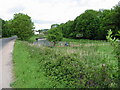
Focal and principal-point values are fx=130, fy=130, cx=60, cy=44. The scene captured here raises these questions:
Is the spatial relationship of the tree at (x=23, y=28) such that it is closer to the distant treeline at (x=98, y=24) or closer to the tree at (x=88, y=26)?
the distant treeline at (x=98, y=24)

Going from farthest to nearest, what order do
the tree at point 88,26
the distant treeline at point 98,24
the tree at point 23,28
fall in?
the tree at point 88,26, the distant treeline at point 98,24, the tree at point 23,28

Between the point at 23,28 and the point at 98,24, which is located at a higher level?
the point at 98,24

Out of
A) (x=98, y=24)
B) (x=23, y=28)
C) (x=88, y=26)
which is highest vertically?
(x=98, y=24)

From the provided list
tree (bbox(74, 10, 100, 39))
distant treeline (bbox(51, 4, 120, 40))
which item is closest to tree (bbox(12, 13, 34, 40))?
distant treeline (bbox(51, 4, 120, 40))

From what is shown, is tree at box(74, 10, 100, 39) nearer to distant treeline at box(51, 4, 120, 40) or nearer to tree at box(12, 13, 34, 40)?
distant treeline at box(51, 4, 120, 40)

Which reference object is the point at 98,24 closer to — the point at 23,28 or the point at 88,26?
the point at 88,26

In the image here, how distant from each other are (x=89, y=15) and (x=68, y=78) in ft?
154

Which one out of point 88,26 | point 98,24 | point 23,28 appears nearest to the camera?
point 23,28

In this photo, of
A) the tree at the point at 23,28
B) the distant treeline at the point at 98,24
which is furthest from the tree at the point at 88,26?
the tree at the point at 23,28

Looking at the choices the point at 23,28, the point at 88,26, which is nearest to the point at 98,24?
the point at 88,26

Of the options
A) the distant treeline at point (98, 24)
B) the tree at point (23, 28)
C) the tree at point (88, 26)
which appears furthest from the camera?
the tree at point (88, 26)

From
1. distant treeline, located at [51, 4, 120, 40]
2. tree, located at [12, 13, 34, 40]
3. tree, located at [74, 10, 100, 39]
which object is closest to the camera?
tree, located at [12, 13, 34, 40]

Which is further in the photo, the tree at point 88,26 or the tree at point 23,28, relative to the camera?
the tree at point 88,26

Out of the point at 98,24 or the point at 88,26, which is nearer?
the point at 98,24
